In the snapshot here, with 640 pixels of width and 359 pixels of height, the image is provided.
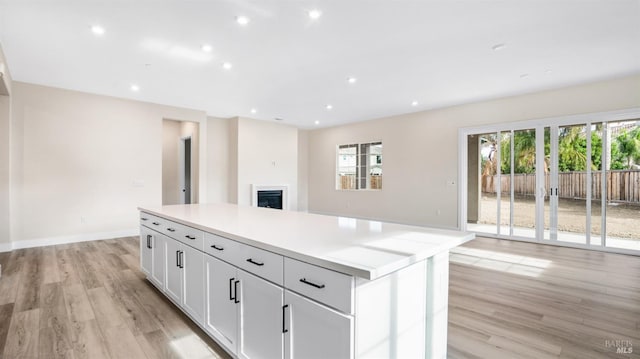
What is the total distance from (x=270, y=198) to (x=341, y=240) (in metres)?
6.94

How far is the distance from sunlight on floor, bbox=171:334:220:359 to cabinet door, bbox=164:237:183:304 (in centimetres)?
41

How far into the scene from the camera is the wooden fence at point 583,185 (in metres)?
4.62

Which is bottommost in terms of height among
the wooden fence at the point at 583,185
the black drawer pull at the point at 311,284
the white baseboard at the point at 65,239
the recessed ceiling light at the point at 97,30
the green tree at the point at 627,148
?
the white baseboard at the point at 65,239

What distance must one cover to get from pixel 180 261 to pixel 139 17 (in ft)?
7.88

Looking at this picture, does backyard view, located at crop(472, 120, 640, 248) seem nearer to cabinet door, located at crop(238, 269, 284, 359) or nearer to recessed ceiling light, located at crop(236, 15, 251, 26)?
recessed ceiling light, located at crop(236, 15, 251, 26)

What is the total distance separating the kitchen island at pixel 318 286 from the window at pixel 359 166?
5.97 m

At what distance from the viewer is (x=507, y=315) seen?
8.30 feet

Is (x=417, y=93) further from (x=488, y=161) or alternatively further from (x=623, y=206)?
(x=623, y=206)

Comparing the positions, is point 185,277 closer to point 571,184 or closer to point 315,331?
point 315,331

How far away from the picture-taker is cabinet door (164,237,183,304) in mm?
2451

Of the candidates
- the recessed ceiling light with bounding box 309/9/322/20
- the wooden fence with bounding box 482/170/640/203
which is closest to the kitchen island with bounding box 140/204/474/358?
the recessed ceiling light with bounding box 309/9/322/20

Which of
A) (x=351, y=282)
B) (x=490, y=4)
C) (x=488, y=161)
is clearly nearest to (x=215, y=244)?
(x=351, y=282)

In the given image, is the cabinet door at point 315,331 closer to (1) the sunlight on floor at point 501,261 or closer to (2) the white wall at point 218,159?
(1) the sunlight on floor at point 501,261

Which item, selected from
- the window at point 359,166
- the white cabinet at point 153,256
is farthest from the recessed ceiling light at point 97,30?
the window at point 359,166
